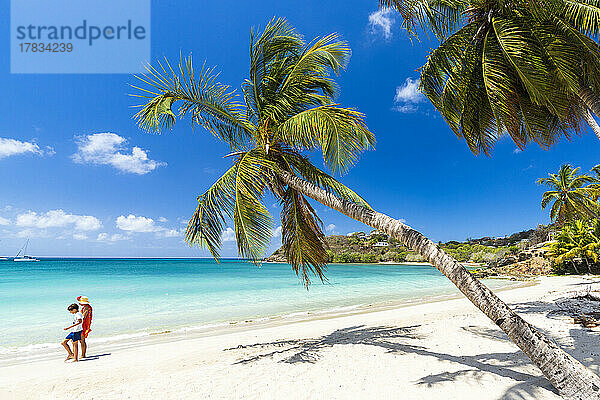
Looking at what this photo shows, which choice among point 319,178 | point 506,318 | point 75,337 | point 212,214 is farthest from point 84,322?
point 506,318

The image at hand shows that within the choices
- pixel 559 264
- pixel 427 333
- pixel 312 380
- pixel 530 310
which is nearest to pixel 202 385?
pixel 312 380

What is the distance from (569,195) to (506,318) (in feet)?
71.5

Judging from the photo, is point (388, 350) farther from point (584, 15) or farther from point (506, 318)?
point (584, 15)

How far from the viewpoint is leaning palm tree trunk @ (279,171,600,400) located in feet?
10.4

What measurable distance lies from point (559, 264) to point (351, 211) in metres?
32.7

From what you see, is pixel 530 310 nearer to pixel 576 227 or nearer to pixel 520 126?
pixel 520 126

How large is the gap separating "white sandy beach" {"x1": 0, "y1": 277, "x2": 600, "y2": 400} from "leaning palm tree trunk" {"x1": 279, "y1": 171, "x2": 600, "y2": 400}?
0.68 metres

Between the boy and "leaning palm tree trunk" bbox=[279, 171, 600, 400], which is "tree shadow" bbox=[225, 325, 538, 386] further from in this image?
the boy

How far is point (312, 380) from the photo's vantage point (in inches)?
188

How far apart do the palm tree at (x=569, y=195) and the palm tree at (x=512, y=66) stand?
56.4 feet

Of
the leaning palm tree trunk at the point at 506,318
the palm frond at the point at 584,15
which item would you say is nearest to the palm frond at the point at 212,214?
the leaning palm tree trunk at the point at 506,318

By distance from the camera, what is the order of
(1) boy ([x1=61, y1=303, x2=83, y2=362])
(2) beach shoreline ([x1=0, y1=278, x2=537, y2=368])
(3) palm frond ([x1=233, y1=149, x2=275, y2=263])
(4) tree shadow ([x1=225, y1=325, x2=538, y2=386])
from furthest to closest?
(2) beach shoreline ([x1=0, y1=278, x2=537, y2=368])
(1) boy ([x1=61, y1=303, x2=83, y2=362])
(3) palm frond ([x1=233, y1=149, x2=275, y2=263])
(4) tree shadow ([x1=225, y1=325, x2=538, y2=386])

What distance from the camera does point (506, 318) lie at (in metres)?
3.57

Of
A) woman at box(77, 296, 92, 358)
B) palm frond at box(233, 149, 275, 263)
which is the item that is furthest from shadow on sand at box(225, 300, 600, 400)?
woman at box(77, 296, 92, 358)
